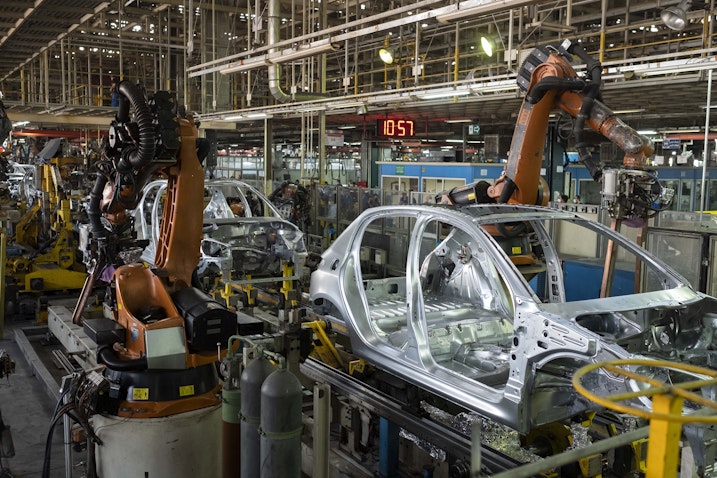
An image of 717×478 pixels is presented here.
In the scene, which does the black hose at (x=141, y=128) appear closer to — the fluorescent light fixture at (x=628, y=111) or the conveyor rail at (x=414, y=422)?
the conveyor rail at (x=414, y=422)

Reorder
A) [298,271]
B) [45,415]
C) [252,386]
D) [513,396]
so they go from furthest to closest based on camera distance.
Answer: [298,271]
[45,415]
[513,396]
[252,386]

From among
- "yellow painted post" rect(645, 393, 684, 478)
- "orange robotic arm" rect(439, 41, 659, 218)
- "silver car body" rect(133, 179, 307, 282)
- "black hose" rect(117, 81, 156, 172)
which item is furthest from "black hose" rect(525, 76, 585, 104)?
"yellow painted post" rect(645, 393, 684, 478)

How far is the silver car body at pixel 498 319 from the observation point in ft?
12.7

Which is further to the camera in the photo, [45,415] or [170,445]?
[45,415]

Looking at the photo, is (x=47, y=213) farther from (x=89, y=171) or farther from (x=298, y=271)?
(x=298, y=271)

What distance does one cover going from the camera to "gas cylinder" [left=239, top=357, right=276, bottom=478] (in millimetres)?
3340

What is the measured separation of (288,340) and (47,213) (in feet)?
28.0

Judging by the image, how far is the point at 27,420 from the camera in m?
5.86

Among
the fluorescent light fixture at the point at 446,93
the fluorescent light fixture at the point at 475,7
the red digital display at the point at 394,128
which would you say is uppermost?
the fluorescent light fixture at the point at 475,7

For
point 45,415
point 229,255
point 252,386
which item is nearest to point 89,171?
point 229,255

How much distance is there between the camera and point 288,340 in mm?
4289

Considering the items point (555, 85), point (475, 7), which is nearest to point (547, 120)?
point (555, 85)

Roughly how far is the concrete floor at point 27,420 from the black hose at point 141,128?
88.5 inches

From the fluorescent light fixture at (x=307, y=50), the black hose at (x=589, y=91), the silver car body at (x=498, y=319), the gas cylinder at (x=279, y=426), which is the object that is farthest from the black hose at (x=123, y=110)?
the black hose at (x=589, y=91)
